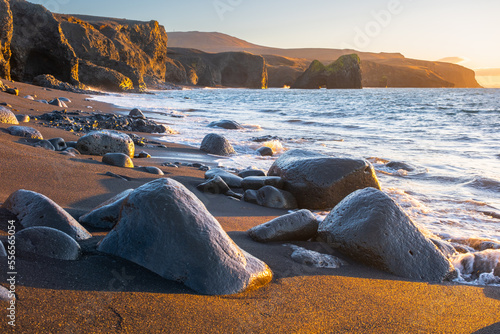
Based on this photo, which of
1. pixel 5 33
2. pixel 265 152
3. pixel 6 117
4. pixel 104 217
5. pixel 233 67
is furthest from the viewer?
pixel 233 67

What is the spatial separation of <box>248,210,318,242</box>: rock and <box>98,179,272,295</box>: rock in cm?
62

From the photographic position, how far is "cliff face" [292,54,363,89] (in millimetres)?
78562

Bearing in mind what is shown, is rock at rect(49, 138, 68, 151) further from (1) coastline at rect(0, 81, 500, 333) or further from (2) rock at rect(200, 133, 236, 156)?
(2) rock at rect(200, 133, 236, 156)

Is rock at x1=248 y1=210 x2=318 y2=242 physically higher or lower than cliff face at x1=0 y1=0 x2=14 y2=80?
lower

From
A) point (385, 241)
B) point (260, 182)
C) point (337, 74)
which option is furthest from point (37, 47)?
point (337, 74)

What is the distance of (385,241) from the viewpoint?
2400 millimetres

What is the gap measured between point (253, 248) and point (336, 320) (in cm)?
86

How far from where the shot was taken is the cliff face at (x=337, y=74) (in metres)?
78.6

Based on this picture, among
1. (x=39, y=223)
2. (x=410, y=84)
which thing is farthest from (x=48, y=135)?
(x=410, y=84)

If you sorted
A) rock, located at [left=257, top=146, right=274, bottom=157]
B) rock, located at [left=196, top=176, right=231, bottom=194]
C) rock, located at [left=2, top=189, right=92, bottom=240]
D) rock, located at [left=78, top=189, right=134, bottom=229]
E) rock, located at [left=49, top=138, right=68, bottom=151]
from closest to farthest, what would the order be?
1. rock, located at [left=2, top=189, right=92, bottom=240]
2. rock, located at [left=78, top=189, right=134, bottom=229]
3. rock, located at [left=196, top=176, right=231, bottom=194]
4. rock, located at [left=49, top=138, right=68, bottom=151]
5. rock, located at [left=257, top=146, right=274, bottom=157]

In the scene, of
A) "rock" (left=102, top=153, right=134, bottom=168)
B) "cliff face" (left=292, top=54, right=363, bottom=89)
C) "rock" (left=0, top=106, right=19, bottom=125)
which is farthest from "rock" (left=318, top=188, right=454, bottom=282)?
"cliff face" (left=292, top=54, right=363, bottom=89)

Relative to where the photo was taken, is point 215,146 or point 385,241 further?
point 215,146

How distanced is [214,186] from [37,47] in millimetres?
20391

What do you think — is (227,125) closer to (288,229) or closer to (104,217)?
(288,229)
